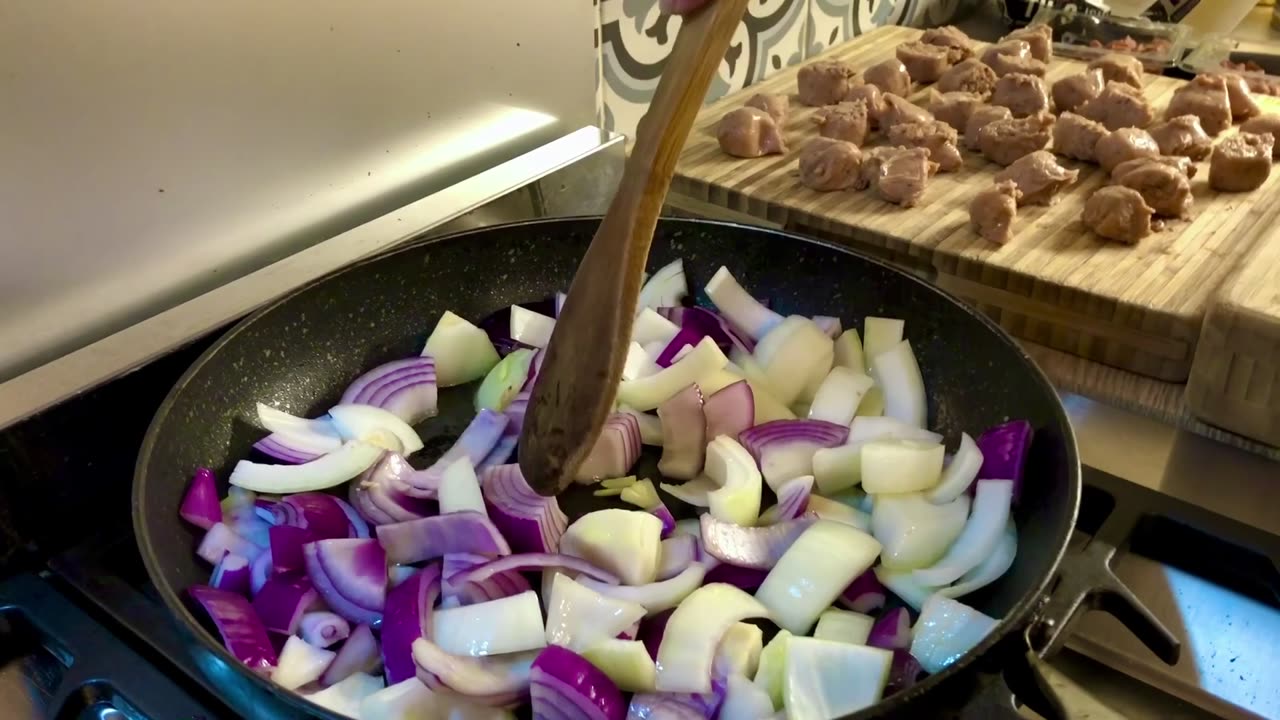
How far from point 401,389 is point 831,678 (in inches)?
18.6

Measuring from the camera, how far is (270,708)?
0.56 metres

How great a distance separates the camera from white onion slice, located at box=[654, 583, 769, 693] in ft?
2.25

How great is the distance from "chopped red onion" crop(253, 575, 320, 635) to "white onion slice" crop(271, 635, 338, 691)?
2 cm

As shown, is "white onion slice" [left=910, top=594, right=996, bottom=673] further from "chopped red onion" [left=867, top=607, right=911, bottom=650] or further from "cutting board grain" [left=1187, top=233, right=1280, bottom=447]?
"cutting board grain" [left=1187, top=233, right=1280, bottom=447]

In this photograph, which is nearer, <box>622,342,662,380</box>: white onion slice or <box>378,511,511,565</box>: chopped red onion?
<box>378,511,511,565</box>: chopped red onion

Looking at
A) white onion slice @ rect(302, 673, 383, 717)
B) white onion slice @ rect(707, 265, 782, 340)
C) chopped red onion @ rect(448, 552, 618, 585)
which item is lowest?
white onion slice @ rect(302, 673, 383, 717)

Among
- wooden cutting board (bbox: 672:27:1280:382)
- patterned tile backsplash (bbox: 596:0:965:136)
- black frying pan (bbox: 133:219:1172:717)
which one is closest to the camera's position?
black frying pan (bbox: 133:219:1172:717)

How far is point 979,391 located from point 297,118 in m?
0.65

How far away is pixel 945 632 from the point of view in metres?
0.70

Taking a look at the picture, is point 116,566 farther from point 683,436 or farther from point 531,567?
point 683,436

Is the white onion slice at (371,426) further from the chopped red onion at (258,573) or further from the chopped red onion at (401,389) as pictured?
the chopped red onion at (258,573)

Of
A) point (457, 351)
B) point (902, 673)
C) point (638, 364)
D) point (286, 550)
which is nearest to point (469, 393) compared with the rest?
point (457, 351)

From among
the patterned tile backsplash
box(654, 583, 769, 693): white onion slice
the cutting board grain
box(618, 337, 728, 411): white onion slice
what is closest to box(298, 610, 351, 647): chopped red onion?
box(654, 583, 769, 693): white onion slice

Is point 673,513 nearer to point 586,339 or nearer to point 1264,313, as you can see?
point 586,339
